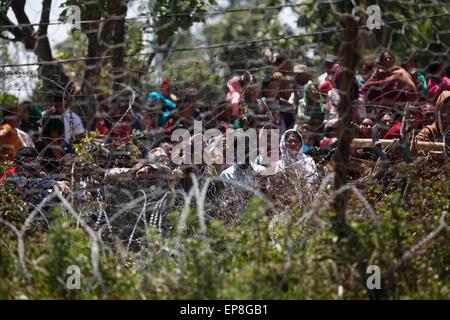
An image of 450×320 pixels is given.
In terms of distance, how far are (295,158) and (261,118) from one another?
2.67 ft

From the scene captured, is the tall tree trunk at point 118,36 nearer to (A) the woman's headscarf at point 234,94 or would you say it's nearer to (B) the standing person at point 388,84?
(A) the woman's headscarf at point 234,94

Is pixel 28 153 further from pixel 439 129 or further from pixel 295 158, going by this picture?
pixel 439 129

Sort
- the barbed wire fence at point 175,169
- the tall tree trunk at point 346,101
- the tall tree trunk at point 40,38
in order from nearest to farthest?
the tall tree trunk at point 346,101, the barbed wire fence at point 175,169, the tall tree trunk at point 40,38

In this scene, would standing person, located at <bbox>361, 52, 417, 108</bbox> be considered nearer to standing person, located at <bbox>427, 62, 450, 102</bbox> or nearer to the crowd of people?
the crowd of people

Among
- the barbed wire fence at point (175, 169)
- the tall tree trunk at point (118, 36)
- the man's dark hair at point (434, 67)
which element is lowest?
the barbed wire fence at point (175, 169)

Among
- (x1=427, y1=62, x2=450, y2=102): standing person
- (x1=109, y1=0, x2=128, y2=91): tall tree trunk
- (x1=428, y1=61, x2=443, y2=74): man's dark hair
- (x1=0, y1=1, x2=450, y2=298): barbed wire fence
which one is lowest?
(x1=0, y1=1, x2=450, y2=298): barbed wire fence

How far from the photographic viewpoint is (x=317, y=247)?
439 cm

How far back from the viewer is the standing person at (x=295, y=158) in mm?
6254

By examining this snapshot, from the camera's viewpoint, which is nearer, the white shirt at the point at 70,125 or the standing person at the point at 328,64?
the white shirt at the point at 70,125

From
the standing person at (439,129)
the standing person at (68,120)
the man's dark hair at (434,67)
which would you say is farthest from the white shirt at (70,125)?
the man's dark hair at (434,67)

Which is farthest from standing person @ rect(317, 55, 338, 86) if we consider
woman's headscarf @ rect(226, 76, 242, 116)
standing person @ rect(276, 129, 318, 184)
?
standing person @ rect(276, 129, 318, 184)

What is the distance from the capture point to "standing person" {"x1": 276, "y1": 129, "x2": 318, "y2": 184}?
20.5 feet

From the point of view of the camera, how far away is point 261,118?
24.3 ft

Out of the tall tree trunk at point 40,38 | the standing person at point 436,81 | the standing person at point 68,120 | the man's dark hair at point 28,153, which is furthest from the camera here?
the standing person at point 436,81
